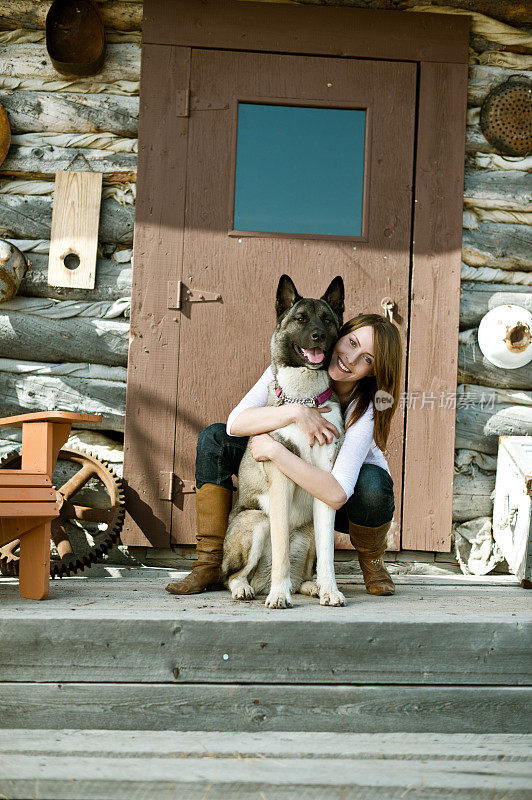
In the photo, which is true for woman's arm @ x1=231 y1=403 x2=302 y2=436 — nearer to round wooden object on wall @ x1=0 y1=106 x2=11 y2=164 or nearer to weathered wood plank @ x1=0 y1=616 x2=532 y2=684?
weathered wood plank @ x1=0 y1=616 x2=532 y2=684

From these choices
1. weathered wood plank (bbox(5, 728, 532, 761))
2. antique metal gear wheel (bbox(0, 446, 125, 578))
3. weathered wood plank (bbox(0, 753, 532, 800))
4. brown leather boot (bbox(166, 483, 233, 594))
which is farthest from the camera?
antique metal gear wheel (bbox(0, 446, 125, 578))

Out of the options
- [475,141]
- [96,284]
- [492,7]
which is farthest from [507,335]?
[96,284]

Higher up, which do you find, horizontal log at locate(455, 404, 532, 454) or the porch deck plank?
horizontal log at locate(455, 404, 532, 454)

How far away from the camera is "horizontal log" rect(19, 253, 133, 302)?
3.57 m

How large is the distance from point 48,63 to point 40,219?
0.79 metres

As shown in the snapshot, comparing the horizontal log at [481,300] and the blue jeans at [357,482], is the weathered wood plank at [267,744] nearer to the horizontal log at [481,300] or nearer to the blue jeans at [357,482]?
the blue jeans at [357,482]

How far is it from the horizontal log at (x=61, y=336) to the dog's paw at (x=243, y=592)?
1532 mm

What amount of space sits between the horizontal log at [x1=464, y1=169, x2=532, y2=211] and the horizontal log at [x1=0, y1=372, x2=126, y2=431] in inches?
81.8

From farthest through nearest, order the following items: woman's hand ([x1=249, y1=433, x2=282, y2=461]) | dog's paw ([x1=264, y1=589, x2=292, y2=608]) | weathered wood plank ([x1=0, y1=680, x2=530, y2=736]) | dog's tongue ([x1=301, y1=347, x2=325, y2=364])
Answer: dog's tongue ([x1=301, y1=347, x2=325, y2=364]), woman's hand ([x1=249, y1=433, x2=282, y2=461]), dog's paw ([x1=264, y1=589, x2=292, y2=608]), weathered wood plank ([x1=0, y1=680, x2=530, y2=736])

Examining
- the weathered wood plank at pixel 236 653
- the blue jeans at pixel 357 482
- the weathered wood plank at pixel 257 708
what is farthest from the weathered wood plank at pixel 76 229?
the weathered wood plank at pixel 257 708

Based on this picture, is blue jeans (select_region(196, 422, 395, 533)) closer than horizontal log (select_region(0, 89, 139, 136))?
Yes

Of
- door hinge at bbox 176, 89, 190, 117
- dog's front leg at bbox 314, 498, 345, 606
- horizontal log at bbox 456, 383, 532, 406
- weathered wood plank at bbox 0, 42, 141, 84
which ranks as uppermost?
weathered wood plank at bbox 0, 42, 141, 84

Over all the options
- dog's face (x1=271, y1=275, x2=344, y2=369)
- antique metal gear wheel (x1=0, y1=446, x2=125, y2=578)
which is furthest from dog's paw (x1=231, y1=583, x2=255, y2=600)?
antique metal gear wheel (x1=0, y1=446, x2=125, y2=578)

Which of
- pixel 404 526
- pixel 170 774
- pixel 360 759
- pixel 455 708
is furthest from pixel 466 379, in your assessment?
pixel 170 774
